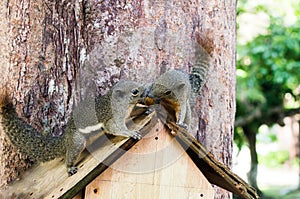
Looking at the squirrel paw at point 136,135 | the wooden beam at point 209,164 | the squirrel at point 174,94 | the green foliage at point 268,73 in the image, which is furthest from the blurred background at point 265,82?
the squirrel paw at point 136,135

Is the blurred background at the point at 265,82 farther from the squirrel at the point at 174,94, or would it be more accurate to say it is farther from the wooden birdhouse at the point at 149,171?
the wooden birdhouse at the point at 149,171

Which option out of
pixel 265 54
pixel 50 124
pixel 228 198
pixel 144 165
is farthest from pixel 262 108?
pixel 144 165

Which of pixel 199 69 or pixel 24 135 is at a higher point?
pixel 199 69

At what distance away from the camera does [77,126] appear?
93.9 inches

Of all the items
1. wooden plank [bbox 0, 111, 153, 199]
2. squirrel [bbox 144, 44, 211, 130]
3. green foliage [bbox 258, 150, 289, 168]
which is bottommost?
green foliage [bbox 258, 150, 289, 168]

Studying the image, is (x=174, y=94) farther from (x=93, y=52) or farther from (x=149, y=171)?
(x=93, y=52)

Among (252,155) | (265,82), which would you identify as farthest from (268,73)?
(252,155)

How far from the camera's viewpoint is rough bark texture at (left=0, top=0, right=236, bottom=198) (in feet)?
8.78

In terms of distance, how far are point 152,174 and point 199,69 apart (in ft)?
2.40

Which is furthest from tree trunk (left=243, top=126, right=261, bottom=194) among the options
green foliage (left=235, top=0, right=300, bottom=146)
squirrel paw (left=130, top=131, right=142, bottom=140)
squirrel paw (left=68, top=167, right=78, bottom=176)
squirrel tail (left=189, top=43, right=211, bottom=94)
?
squirrel paw (left=130, top=131, right=142, bottom=140)

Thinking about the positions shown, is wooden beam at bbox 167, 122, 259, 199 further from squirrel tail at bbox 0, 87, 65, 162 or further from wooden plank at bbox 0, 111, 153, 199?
squirrel tail at bbox 0, 87, 65, 162

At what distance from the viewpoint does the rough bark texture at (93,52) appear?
8.78 feet

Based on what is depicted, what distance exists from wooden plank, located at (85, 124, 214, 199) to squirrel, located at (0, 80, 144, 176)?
10cm

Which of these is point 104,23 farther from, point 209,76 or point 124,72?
point 209,76
